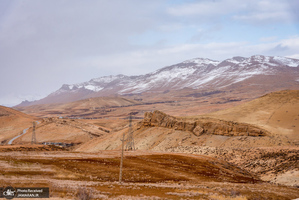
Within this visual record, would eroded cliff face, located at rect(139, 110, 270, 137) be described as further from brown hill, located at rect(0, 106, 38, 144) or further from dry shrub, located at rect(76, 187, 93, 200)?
brown hill, located at rect(0, 106, 38, 144)

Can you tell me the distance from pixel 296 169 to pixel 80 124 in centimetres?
6380

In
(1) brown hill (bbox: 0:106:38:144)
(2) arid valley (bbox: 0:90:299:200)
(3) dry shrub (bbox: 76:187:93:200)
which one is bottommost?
(1) brown hill (bbox: 0:106:38:144)

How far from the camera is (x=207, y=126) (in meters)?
45.4

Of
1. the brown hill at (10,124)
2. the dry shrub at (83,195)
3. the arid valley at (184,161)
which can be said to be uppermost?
the dry shrub at (83,195)

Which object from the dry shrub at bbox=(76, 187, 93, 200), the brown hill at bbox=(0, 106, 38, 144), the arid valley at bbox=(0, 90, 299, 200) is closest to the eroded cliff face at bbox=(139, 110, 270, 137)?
the arid valley at bbox=(0, 90, 299, 200)

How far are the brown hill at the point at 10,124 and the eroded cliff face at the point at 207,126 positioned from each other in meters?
44.9

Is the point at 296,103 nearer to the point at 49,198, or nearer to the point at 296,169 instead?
the point at 296,169

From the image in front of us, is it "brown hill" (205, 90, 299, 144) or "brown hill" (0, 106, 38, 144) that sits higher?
"brown hill" (205, 90, 299, 144)

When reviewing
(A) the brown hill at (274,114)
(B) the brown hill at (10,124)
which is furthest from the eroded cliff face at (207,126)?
(B) the brown hill at (10,124)

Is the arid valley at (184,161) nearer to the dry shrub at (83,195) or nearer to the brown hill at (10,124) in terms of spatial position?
the dry shrub at (83,195)

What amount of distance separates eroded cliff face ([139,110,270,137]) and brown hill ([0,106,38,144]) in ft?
147

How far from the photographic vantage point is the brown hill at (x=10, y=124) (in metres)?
80.7

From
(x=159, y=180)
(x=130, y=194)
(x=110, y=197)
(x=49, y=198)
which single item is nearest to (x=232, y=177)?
(x=159, y=180)

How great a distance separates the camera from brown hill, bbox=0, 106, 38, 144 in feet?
265
